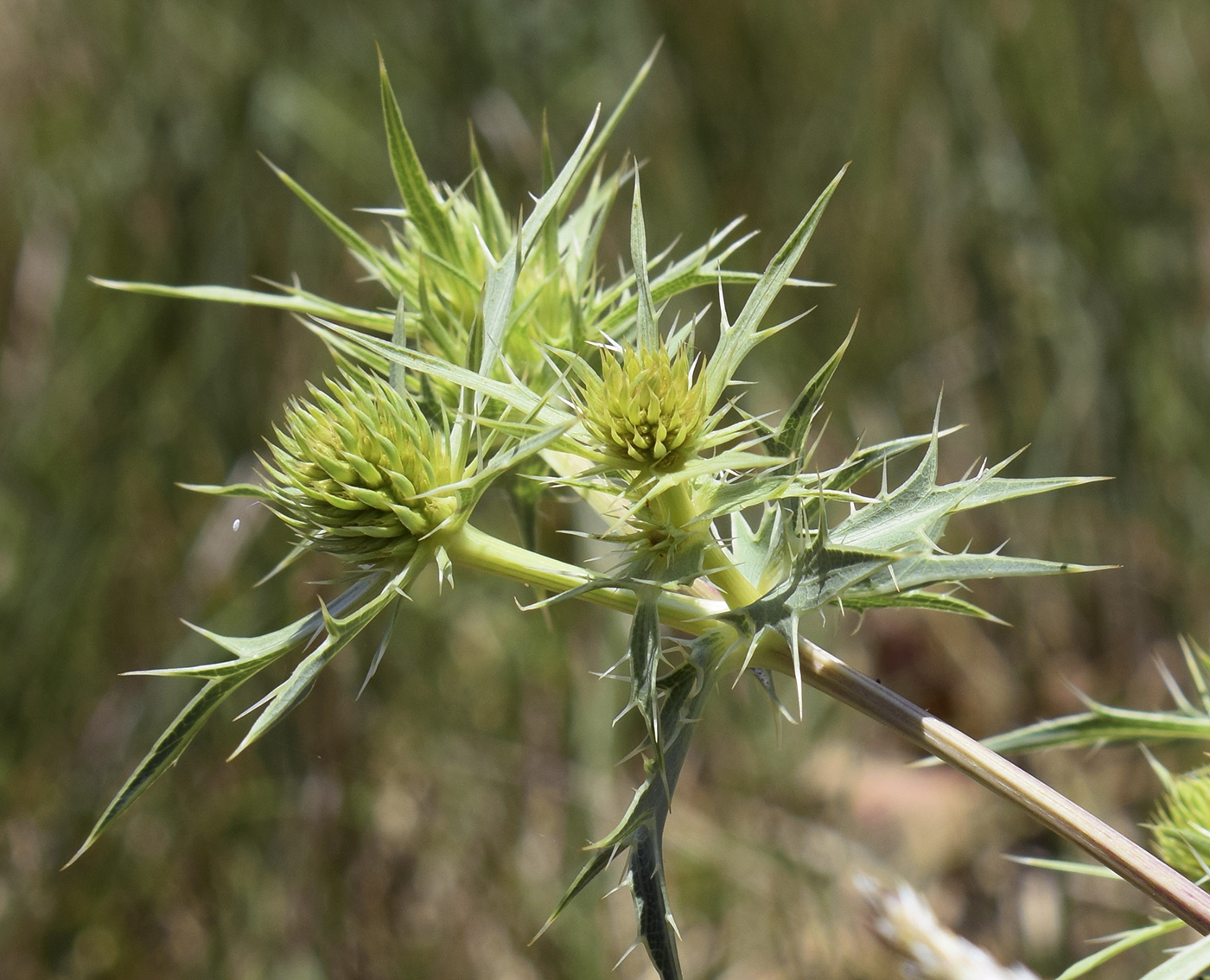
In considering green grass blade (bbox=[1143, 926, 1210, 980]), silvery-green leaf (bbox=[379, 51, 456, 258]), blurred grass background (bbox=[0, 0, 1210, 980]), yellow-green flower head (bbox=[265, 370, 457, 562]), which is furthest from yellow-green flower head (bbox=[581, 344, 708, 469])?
blurred grass background (bbox=[0, 0, 1210, 980])

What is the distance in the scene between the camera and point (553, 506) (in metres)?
2.14

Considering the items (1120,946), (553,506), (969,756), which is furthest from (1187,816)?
(553,506)

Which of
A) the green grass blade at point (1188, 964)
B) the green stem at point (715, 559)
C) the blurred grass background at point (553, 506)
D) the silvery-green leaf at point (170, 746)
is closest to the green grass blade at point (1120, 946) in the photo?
the green grass blade at point (1188, 964)

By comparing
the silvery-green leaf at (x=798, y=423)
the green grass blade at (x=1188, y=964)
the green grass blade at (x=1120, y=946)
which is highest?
the silvery-green leaf at (x=798, y=423)

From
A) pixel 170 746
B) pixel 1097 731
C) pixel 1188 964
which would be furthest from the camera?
pixel 1097 731

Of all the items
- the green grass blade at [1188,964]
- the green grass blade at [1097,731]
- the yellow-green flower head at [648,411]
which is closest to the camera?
the green grass blade at [1188,964]

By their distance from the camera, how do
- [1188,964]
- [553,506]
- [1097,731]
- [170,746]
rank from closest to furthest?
[1188,964], [170,746], [1097,731], [553,506]

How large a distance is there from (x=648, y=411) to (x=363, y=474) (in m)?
0.20

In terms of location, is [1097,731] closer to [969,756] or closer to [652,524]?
[969,756]

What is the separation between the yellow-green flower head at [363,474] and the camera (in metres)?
0.73

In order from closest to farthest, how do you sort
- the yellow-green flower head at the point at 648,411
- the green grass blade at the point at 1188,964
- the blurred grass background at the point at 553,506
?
the green grass blade at the point at 1188,964 → the yellow-green flower head at the point at 648,411 → the blurred grass background at the point at 553,506

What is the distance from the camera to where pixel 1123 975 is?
2010 millimetres

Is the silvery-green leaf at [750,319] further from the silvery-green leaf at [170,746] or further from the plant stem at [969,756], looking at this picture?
the silvery-green leaf at [170,746]

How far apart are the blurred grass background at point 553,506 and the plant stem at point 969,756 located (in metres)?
1.35
